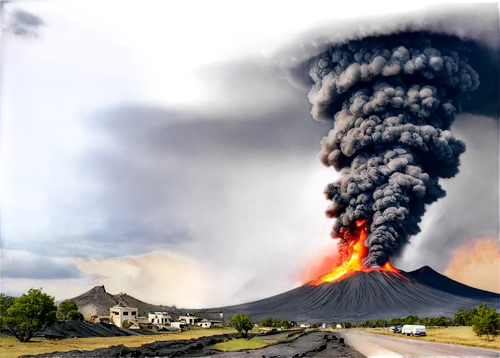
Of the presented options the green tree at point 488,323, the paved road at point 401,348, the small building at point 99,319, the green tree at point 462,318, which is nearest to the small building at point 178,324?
the small building at point 99,319

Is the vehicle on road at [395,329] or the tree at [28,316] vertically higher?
the tree at [28,316]

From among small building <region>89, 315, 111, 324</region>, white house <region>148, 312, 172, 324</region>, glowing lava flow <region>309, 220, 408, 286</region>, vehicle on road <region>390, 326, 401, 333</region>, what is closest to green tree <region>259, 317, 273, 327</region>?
glowing lava flow <region>309, 220, 408, 286</region>

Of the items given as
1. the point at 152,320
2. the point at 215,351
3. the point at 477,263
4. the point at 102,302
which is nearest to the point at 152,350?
the point at 152,320

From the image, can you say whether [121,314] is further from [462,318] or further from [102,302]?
[462,318]

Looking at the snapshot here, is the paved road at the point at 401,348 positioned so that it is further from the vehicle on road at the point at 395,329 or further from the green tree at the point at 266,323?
the green tree at the point at 266,323

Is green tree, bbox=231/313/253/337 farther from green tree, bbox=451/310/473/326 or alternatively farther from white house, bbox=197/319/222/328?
green tree, bbox=451/310/473/326
